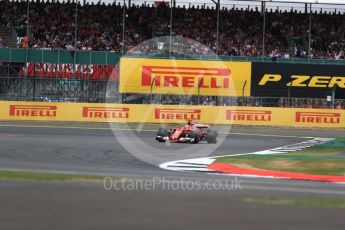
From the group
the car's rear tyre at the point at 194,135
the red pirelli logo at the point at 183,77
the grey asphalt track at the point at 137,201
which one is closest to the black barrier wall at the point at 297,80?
the red pirelli logo at the point at 183,77

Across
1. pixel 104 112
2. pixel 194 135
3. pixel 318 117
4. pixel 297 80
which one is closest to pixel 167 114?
pixel 104 112

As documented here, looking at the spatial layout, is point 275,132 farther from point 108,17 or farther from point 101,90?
point 108,17

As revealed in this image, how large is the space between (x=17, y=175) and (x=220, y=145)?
11.6 meters

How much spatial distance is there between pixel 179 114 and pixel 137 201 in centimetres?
2350

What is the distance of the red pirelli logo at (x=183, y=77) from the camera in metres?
35.4

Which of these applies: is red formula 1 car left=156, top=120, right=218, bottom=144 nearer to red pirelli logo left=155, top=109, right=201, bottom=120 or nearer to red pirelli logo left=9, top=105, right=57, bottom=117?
red pirelli logo left=155, top=109, right=201, bottom=120

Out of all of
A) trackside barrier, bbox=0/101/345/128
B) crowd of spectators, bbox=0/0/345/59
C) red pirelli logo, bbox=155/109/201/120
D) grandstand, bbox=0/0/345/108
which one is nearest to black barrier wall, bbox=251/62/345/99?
grandstand, bbox=0/0/345/108

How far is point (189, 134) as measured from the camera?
2366 cm

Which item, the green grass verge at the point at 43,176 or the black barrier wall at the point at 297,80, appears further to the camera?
the black barrier wall at the point at 297,80

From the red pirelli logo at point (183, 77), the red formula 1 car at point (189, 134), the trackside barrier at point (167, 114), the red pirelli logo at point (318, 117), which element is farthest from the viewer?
the red pirelli logo at point (183, 77)

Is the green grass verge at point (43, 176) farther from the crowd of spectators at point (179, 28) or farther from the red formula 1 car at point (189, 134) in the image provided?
the crowd of spectators at point (179, 28)

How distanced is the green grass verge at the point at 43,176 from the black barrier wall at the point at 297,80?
22517 millimetres

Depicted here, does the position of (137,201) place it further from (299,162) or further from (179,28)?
(179,28)

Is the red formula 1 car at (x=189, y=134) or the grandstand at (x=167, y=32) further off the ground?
the grandstand at (x=167, y=32)
